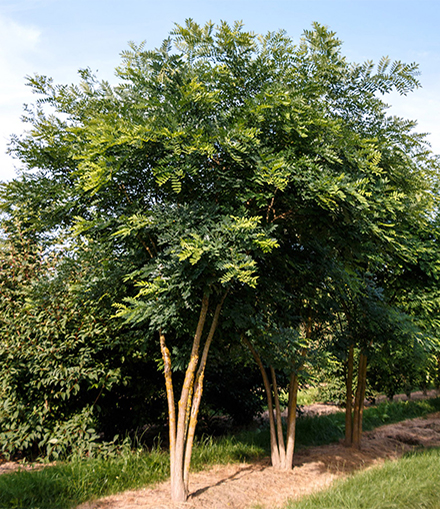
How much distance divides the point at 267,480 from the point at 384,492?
1713 mm

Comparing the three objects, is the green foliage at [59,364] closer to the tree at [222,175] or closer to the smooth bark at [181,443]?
the tree at [222,175]

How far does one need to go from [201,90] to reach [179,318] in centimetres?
277

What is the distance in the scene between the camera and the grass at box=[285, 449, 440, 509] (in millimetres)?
4347

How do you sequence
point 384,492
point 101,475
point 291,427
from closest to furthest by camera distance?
point 384,492 → point 101,475 → point 291,427

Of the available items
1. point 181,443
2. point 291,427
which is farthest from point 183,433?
point 291,427

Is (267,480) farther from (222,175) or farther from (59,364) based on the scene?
(222,175)

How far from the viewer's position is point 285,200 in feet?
17.3

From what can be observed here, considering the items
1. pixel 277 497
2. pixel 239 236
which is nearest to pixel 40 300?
pixel 239 236

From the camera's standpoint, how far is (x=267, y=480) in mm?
5785

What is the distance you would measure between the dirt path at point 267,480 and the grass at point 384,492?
20.6 inches

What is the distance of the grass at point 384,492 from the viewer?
4.35 m

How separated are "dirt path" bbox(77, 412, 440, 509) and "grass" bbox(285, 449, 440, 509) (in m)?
0.52

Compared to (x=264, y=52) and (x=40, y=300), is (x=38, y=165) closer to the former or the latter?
(x=40, y=300)

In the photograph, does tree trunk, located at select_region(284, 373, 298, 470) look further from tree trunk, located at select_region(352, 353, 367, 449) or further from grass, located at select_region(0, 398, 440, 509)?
tree trunk, located at select_region(352, 353, 367, 449)
